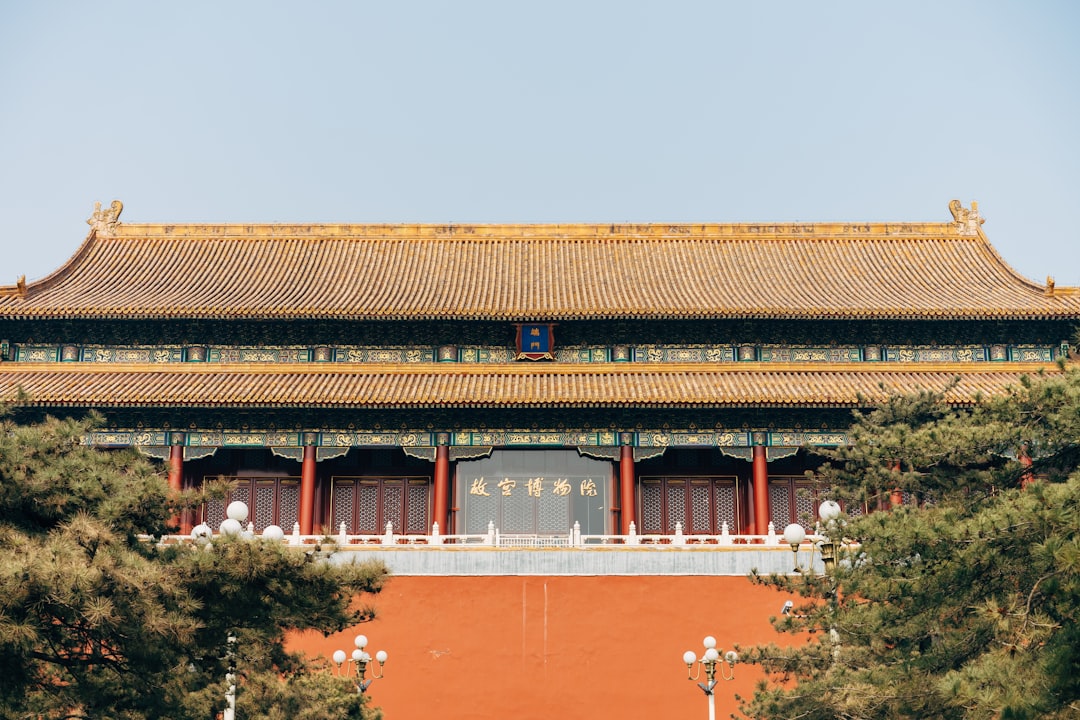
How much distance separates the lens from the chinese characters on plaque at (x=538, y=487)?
23406 millimetres

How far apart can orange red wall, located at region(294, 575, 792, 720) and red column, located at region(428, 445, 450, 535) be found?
267 cm

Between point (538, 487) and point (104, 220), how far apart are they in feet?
39.9

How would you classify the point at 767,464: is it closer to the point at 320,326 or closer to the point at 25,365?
the point at 320,326

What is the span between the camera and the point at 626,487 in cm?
2286

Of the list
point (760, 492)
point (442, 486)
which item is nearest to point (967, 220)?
point (760, 492)

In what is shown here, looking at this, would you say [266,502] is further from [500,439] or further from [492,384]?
[492,384]

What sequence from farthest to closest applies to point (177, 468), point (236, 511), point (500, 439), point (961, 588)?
point (500, 439) → point (177, 468) → point (236, 511) → point (961, 588)

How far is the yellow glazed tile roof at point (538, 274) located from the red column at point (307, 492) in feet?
8.84

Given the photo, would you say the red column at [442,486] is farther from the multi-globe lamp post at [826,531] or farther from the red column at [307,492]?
the multi-globe lamp post at [826,531]

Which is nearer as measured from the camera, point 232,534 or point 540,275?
point 232,534

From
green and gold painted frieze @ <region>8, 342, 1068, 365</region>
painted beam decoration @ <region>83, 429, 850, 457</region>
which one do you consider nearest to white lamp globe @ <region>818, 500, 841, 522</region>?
painted beam decoration @ <region>83, 429, 850, 457</region>

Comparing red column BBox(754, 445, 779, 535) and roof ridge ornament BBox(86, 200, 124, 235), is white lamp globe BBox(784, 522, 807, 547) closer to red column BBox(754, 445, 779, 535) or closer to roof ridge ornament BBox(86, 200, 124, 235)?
red column BBox(754, 445, 779, 535)

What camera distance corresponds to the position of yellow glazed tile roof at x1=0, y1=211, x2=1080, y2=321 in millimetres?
24109

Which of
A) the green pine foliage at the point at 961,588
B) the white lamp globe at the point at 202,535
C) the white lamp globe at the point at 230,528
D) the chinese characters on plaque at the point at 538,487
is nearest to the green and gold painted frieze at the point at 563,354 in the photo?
the chinese characters on plaque at the point at 538,487
